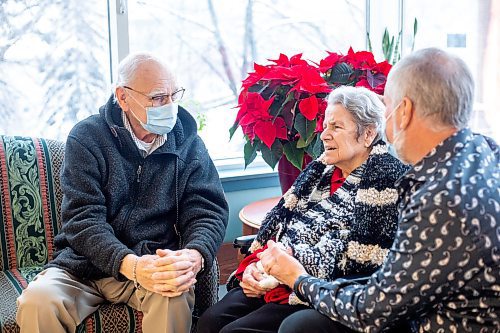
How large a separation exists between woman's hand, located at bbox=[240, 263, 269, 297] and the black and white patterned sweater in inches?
5.0

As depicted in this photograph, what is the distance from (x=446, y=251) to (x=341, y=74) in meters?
1.20

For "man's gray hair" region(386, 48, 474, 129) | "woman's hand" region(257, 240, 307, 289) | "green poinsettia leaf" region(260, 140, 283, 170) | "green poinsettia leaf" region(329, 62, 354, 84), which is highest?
"man's gray hair" region(386, 48, 474, 129)

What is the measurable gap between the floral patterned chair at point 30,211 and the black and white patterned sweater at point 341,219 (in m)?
0.36

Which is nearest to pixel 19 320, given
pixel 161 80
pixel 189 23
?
pixel 161 80

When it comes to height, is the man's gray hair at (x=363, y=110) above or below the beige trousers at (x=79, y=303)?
above

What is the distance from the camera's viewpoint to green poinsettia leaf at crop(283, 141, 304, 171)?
97.4 inches

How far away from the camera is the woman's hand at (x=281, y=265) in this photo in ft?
6.20

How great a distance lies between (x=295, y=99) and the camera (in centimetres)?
246

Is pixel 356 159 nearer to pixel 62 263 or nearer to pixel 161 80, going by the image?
pixel 161 80

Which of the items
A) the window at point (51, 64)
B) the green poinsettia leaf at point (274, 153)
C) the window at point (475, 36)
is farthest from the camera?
the window at point (475, 36)

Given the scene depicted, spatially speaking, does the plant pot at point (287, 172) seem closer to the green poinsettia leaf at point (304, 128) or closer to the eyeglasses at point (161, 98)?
the green poinsettia leaf at point (304, 128)

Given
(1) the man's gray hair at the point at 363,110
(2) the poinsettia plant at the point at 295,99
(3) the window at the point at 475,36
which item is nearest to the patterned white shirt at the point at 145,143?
(2) the poinsettia plant at the point at 295,99

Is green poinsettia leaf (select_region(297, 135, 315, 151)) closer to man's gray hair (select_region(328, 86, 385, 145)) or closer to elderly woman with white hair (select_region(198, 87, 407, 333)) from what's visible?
elderly woman with white hair (select_region(198, 87, 407, 333))

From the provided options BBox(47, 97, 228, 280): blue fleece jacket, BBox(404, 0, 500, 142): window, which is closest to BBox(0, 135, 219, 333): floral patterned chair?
BBox(47, 97, 228, 280): blue fleece jacket
